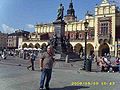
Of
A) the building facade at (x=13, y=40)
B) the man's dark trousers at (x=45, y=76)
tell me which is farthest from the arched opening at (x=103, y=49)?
the man's dark trousers at (x=45, y=76)

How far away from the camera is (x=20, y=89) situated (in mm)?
9906

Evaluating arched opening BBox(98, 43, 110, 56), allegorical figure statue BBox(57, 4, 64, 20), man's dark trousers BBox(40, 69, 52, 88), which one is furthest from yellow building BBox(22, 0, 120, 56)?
man's dark trousers BBox(40, 69, 52, 88)

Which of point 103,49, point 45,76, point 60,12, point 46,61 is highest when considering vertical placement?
point 60,12

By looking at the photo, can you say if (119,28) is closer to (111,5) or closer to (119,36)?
(119,36)

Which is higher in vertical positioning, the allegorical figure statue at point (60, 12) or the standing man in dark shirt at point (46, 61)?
the allegorical figure statue at point (60, 12)

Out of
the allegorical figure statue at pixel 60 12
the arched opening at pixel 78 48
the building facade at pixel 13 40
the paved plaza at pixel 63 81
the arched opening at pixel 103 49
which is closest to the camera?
the paved plaza at pixel 63 81

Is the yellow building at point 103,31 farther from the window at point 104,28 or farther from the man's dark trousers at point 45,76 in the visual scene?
the man's dark trousers at point 45,76

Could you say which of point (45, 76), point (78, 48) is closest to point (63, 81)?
point (45, 76)

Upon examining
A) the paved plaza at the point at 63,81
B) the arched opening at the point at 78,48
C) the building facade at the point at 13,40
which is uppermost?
the building facade at the point at 13,40

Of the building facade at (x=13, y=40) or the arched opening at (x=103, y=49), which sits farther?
the building facade at (x=13, y=40)

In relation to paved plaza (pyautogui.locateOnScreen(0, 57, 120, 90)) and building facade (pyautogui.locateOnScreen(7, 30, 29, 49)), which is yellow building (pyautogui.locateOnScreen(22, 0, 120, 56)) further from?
paved plaza (pyautogui.locateOnScreen(0, 57, 120, 90))

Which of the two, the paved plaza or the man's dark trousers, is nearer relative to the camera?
the man's dark trousers

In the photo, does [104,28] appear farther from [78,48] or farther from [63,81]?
[63,81]

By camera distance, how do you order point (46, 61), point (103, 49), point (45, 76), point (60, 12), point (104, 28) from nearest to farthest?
point (46, 61) → point (45, 76) → point (60, 12) → point (104, 28) → point (103, 49)
